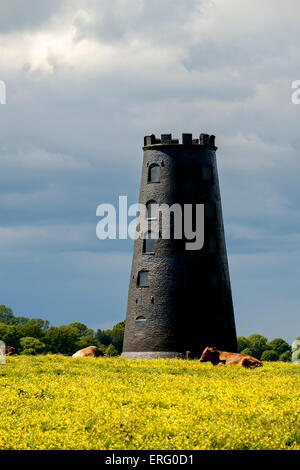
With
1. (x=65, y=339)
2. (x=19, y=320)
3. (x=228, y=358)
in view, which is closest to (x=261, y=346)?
(x=65, y=339)

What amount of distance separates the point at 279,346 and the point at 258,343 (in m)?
5.68

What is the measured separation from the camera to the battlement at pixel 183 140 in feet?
163

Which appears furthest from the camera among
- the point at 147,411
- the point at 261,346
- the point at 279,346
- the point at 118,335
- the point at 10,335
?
the point at 261,346

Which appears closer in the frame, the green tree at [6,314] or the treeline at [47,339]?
the treeline at [47,339]

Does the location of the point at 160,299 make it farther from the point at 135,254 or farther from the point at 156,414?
the point at 156,414

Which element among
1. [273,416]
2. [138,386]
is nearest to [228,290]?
[138,386]

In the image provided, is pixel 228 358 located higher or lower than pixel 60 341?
lower

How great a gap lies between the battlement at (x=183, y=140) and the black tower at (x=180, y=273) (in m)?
0.08

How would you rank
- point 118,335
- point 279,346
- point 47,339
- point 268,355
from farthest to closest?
point 279,346
point 268,355
point 118,335
point 47,339

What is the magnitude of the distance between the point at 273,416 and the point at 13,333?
6394 cm

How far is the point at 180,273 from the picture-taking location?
157 feet

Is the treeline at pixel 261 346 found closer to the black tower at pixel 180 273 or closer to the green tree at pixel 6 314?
the green tree at pixel 6 314

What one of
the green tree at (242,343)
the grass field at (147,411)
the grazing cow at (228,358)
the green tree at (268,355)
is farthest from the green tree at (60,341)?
the grass field at (147,411)

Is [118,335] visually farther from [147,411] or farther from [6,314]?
Answer: [147,411]
